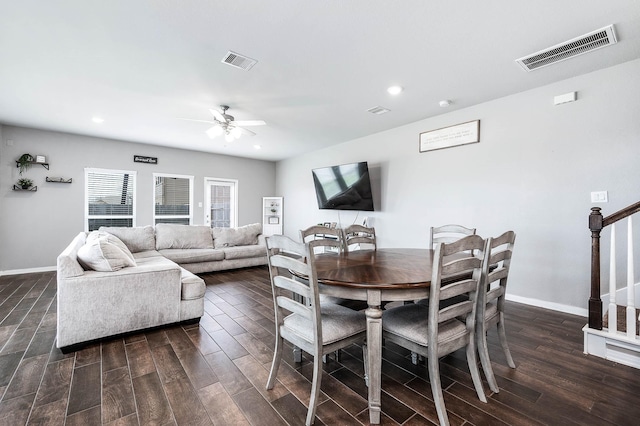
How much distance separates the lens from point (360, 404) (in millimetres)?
1687

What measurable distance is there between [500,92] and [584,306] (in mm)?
2631

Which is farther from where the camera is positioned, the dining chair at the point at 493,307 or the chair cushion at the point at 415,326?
the dining chair at the point at 493,307

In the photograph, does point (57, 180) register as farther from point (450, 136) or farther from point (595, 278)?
point (595, 278)

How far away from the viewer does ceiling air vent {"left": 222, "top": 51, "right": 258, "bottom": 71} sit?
8.71 ft

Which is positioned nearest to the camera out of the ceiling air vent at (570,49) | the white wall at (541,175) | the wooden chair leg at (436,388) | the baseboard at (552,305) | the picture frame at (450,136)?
the wooden chair leg at (436,388)

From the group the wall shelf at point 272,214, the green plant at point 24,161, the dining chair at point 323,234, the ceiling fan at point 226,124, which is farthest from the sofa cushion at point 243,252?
the green plant at point 24,161

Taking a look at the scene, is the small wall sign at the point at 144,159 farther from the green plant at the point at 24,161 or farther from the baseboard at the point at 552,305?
the baseboard at the point at 552,305


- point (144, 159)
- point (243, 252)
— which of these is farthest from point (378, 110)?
point (144, 159)

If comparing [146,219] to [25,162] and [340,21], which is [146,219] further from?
[340,21]

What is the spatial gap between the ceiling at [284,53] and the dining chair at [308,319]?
1.79 m

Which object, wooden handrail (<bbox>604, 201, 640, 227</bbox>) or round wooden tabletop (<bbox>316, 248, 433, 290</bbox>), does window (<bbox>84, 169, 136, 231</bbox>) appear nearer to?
round wooden tabletop (<bbox>316, 248, 433, 290</bbox>)

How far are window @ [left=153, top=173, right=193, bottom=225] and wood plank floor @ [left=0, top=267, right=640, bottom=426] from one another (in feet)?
13.2

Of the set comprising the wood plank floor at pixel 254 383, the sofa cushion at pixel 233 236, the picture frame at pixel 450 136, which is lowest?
the wood plank floor at pixel 254 383

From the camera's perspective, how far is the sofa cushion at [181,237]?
16.8 feet
